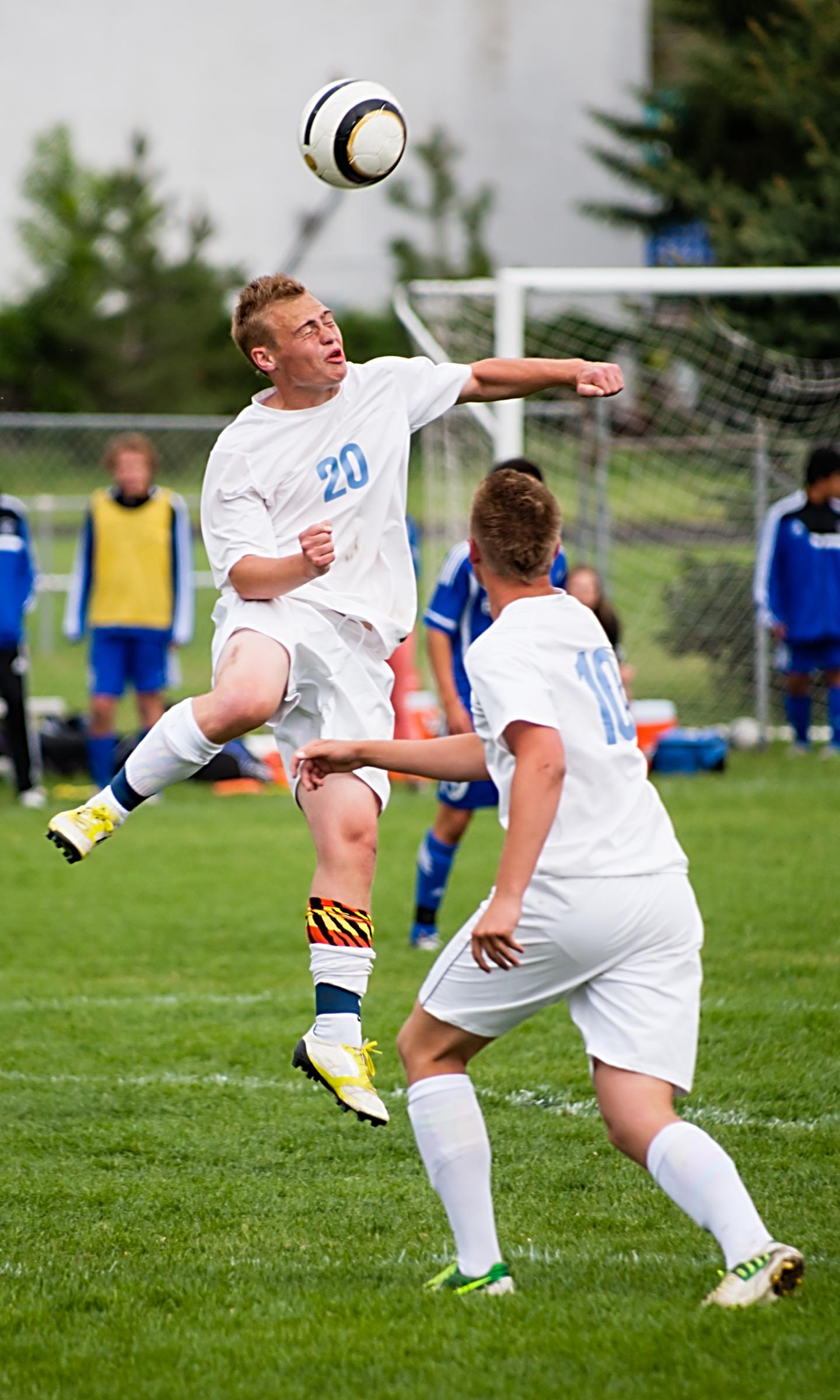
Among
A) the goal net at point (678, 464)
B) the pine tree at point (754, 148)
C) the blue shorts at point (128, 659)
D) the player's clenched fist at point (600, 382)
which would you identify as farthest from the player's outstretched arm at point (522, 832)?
the pine tree at point (754, 148)

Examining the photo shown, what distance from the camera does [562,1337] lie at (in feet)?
11.1

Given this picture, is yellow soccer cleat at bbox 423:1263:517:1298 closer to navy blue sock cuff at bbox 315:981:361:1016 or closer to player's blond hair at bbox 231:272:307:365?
navy blue sock cuff at bbox 315:981:361:1016

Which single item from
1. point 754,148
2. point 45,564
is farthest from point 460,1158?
point 45,564

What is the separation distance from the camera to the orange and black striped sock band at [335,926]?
4539mm

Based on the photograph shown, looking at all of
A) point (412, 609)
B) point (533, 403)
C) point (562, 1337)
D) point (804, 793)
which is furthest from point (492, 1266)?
point (533, 403)

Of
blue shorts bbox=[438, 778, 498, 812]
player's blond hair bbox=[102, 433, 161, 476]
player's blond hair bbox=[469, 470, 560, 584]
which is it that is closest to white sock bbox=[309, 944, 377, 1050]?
player's blond hair bbox=[469, 470, 560, 584]

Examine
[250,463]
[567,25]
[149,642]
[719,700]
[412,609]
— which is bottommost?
[719,700]

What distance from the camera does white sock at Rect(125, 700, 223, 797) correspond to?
4.61 m

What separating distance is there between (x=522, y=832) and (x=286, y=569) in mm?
1402

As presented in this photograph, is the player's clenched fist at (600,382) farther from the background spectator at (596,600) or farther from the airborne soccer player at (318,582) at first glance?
the background spectator at (596,600)

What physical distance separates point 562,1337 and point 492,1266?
0.31 metres

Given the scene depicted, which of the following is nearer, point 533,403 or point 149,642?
point 149,642

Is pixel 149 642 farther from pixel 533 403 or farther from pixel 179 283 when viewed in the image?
pixel 179 283

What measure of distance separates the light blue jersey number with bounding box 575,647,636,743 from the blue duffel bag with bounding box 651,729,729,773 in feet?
30.9
